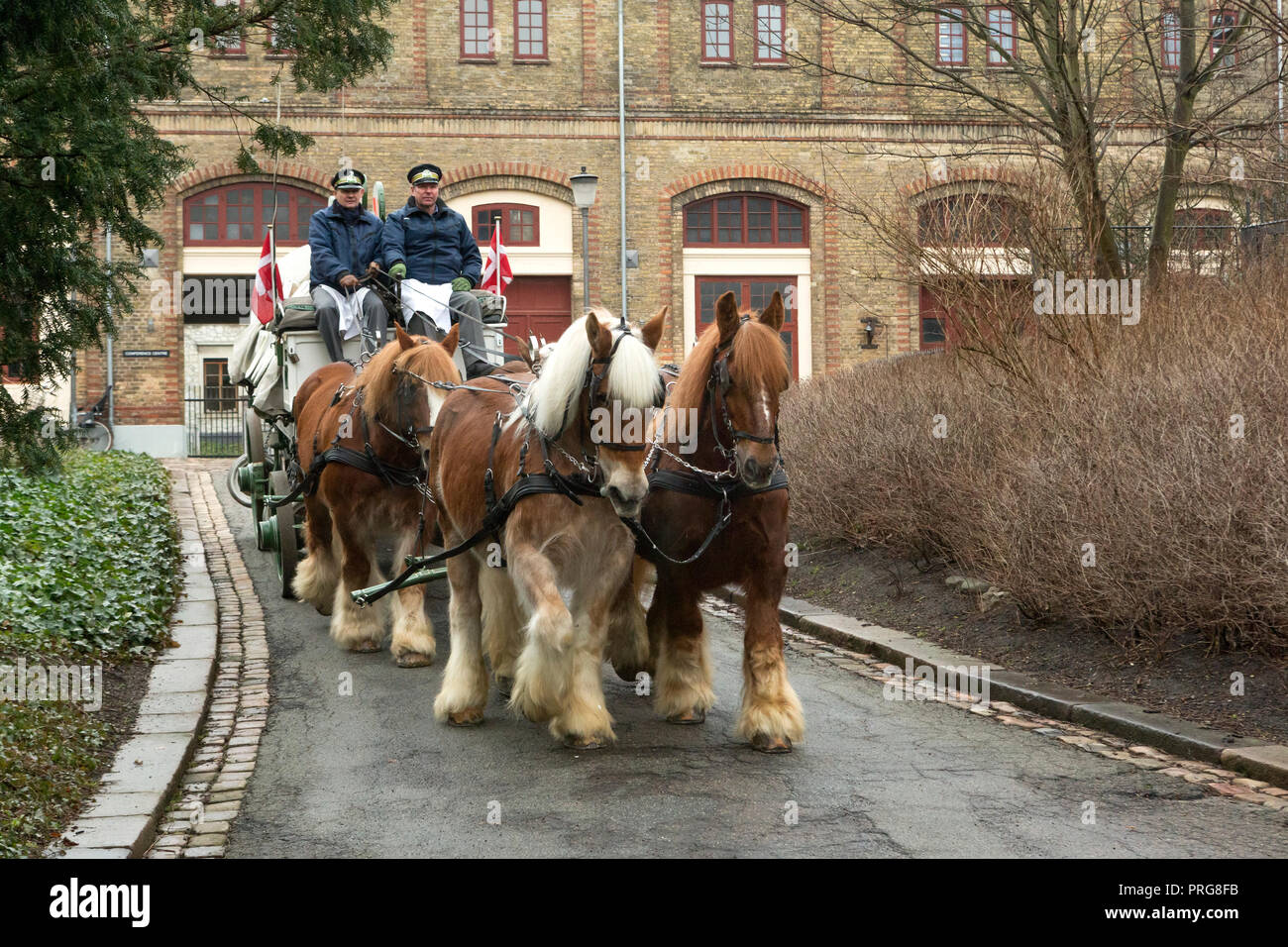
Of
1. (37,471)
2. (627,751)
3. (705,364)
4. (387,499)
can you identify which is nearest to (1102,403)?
(705,364)

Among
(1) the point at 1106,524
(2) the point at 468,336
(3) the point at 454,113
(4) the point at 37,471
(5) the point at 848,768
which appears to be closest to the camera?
(5) the point at 848,768

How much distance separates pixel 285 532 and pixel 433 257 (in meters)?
2.40

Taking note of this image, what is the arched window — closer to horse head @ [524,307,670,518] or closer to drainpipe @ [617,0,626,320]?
drainpipe @ [617,0,626,320]

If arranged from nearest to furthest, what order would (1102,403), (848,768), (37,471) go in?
(848,768) < (37,471) < (1102,403)

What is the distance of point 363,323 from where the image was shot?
33.7 feet

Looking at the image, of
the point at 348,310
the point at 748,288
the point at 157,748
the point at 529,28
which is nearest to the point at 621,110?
the point at 529,28

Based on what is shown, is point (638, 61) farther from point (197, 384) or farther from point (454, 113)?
point (197, 384)

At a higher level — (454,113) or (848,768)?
(454,113)

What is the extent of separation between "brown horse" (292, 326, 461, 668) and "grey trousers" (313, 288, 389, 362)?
74 centimetres

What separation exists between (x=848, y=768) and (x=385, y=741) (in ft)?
7.34

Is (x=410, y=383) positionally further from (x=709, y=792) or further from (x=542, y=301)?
(x=542, y=301)

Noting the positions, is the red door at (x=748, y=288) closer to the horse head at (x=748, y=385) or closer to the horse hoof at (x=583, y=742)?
the horse head at (x=748, y=385)

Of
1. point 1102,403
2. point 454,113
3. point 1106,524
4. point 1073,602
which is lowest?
point 1073,602

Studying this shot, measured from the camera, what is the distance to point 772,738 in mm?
6238
